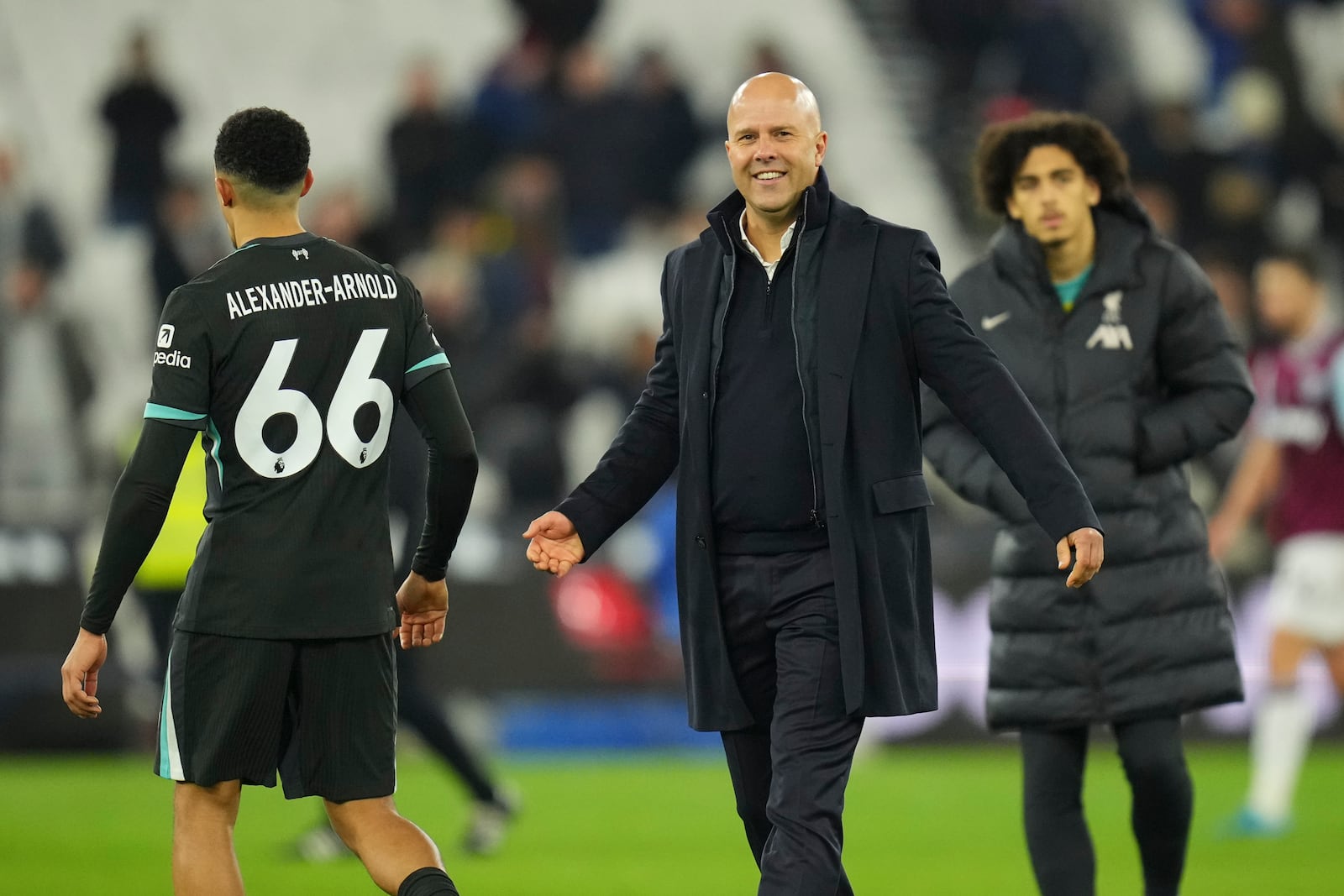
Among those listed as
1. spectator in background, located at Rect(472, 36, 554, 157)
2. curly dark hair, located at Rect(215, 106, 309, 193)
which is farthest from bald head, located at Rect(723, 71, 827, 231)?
spectator in background, located at Rect(472, 36, 554, 157)

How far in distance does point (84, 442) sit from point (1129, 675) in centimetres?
1023

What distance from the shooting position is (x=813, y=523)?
4.54m

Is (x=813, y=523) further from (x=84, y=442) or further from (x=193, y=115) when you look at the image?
(x=193, y=115)

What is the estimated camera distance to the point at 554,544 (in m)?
4.74

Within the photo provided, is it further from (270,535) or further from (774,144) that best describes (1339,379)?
(270,535)

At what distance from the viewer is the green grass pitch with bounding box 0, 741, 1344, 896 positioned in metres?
7.26

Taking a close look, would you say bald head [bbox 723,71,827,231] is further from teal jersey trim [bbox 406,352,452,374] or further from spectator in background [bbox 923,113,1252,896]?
spectator in background [bbox 923,113,1252,896]

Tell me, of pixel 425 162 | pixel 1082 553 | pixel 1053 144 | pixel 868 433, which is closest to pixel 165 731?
pixel 868 433

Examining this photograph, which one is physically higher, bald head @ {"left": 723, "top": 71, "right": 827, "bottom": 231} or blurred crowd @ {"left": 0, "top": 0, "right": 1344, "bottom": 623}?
blurred crowd @ {"left": 0, "top": 0, "right": 1344, "bottom": 623}

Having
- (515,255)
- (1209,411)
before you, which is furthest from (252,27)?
(1209,411)

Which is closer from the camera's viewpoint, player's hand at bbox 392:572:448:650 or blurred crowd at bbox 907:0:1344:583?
player's hand at bbox 392:572:448:650

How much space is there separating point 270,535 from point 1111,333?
2.42 m

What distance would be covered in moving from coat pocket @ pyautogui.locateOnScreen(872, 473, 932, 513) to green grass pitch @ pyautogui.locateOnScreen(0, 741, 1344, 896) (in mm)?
2800

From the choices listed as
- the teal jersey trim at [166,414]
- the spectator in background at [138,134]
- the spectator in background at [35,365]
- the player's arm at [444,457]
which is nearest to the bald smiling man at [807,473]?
the player's arm at [444,457]
